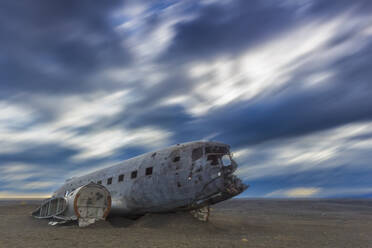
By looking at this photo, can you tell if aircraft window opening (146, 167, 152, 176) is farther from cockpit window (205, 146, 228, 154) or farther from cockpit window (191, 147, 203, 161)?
cockpit window (205, 146, 228, 154)

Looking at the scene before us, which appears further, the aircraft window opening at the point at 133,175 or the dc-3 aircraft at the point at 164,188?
the aircraft window opening at the point at 133,175

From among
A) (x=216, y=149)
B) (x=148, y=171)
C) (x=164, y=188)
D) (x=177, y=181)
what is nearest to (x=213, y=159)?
(x=216, y=149)

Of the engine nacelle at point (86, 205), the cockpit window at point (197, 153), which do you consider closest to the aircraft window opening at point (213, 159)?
the cockpit window at point (197, 153)

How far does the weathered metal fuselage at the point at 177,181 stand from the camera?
56.4ft

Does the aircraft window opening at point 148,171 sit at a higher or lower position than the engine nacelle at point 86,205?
higher

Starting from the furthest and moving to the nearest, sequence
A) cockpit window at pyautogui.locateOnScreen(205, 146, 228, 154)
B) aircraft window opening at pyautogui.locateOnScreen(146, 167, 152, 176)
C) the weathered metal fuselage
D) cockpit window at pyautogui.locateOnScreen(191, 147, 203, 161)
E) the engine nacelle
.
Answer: aircraft window opening at pyautogui.locateOnScreen(146, 167, 152, 176) → the engine nacelle → cockpit window at pyautogui.locateOnScreen(205, 146, 228, 154) → cockpit window at pyautogui.locateOnScreen(191, 147, 203, 161) → the weathered metal fuselage

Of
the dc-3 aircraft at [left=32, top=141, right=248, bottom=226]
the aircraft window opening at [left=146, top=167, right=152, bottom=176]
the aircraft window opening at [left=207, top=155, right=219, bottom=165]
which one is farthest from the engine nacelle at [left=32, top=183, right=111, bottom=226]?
the aircraft window opening at [left=207, top=155, right=219, bottom=165]

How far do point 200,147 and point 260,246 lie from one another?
7.39 meters

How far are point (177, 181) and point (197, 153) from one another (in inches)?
84.6

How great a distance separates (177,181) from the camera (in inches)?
709

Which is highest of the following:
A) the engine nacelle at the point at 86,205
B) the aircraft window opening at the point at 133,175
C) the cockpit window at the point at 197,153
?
the cockpit window at the point at 197,153

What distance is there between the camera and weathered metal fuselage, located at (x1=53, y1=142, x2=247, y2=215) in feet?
56.4

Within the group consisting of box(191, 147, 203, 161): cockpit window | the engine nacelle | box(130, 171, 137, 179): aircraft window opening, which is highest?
box(191, 147, 203, 161): cockpit window

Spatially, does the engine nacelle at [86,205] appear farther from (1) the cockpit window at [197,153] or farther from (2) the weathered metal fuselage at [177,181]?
(1) the cockpit window at [197,153]
